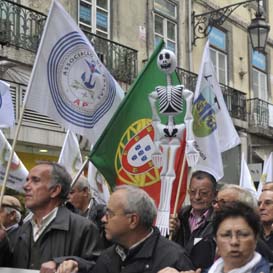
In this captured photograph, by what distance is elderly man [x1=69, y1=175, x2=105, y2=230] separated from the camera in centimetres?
597

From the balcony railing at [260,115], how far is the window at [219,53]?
1309mm

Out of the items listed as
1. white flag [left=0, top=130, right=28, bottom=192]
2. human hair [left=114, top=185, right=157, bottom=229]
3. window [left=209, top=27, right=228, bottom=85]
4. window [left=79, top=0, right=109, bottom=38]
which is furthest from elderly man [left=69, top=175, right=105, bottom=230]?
window [left=209, top=27, right=228, bottom=85]

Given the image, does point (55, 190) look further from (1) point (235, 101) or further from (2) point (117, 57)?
(1) point (235, 101)

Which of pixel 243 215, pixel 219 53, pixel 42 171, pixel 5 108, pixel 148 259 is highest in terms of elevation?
pixel 219 53

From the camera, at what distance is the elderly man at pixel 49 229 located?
151 inches

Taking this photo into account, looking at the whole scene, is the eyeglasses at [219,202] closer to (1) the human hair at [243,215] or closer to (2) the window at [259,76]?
(1) the human hair at [243,215]

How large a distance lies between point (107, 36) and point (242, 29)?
23.4 ft

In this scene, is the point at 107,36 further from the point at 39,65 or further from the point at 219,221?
the point at 219,221

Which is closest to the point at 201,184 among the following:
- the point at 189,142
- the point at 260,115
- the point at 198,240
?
the point at 189,142

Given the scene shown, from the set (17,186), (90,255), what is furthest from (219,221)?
(17,186)

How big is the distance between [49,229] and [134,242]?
0.60 metres

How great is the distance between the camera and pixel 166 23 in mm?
17844

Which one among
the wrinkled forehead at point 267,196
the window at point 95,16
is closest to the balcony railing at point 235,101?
the window at point 95,16

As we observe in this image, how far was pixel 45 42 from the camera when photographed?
5258 mm
